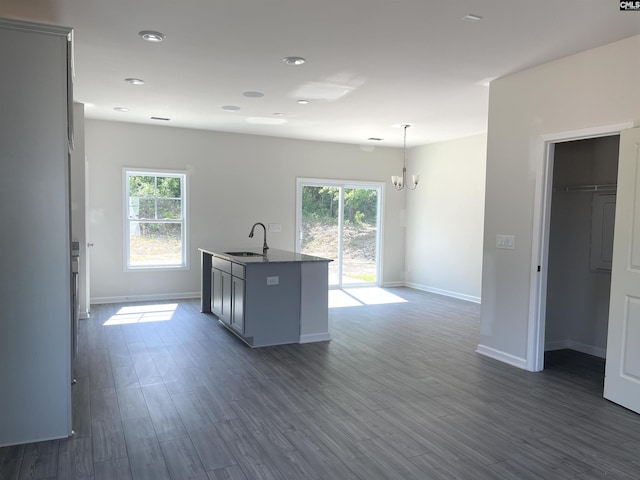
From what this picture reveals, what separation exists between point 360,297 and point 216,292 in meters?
2.85

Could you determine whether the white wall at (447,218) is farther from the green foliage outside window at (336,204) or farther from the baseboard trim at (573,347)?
the baseboard trim at (573,347)

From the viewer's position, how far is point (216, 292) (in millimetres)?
5855

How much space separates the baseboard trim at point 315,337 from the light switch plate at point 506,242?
79.7 inches

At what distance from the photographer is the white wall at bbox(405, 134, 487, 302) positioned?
7.49 meters

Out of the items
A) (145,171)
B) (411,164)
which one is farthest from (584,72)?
(145,171)

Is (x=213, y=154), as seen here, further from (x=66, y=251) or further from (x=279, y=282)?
(x=66, y=251)

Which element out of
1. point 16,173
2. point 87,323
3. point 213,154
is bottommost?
point 87,323

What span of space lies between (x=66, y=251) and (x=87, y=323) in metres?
3.28

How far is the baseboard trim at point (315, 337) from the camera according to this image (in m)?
5.03

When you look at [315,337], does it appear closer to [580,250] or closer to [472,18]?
[580,250]

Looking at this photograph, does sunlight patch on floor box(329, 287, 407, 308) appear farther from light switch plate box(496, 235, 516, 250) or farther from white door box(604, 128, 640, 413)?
white door box(604, 128, 640, 413)

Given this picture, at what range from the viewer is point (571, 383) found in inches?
154

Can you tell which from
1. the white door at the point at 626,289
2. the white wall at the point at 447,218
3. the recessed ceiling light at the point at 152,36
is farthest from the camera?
the white wall at the point at 447,218

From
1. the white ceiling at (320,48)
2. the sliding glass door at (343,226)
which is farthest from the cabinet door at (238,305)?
the sliding glass door at (343,226)
